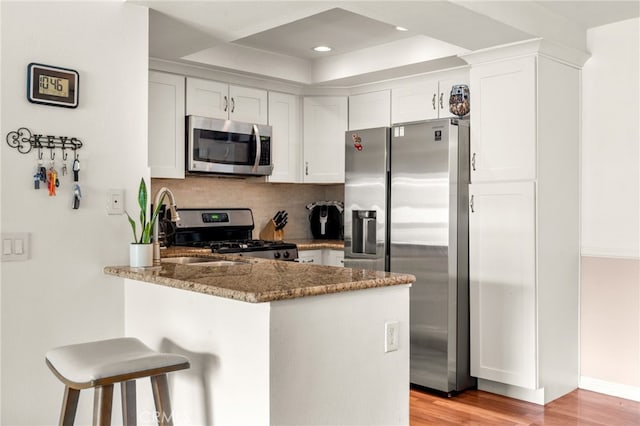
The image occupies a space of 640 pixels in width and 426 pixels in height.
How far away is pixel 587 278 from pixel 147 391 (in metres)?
2.85

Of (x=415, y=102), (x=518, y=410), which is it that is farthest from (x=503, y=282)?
(x=415, y=102)

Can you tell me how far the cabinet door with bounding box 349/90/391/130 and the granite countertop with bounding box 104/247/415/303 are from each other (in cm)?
240

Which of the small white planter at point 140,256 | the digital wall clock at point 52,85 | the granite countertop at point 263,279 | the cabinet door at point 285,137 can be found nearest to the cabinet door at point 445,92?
the cabinet door at point 285,137

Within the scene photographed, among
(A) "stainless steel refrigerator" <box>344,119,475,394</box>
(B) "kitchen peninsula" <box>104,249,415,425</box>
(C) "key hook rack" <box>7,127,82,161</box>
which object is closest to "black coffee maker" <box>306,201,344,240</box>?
(A) "stainless steel refrigerator" <box>344,119,475,394</box>

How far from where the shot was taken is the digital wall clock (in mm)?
2598

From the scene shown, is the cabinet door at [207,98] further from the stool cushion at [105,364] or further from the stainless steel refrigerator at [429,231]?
the stool cushion at [105,364]

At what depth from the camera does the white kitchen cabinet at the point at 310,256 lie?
486cm

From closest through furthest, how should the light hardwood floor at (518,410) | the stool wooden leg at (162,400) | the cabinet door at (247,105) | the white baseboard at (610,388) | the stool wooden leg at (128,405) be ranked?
the stool wooden leg at (162,400) < the stool wooden leg at (128,405) < the light hardwood floor at (518,410) < the white baseboard at (610,388) < the cabinet door at (247,105)

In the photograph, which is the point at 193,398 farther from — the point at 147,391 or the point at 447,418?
the point at 447,418

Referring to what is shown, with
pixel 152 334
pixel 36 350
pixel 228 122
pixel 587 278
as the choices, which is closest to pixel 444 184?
pixel 587 278

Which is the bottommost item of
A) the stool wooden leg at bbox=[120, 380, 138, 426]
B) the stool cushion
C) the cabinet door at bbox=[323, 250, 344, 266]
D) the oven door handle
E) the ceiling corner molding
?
the stool wooden leg at bbox=[120, 380, 138, 426]

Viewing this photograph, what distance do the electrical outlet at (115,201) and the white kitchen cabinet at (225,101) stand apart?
170cm

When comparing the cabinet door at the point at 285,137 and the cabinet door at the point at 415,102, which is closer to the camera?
the cabinet door at the point at 415,102

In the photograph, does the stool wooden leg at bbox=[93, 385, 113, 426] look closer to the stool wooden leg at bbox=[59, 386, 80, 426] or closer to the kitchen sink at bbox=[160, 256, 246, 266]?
the stool wooden leg at bbox=[59, 386, 80, 426]
